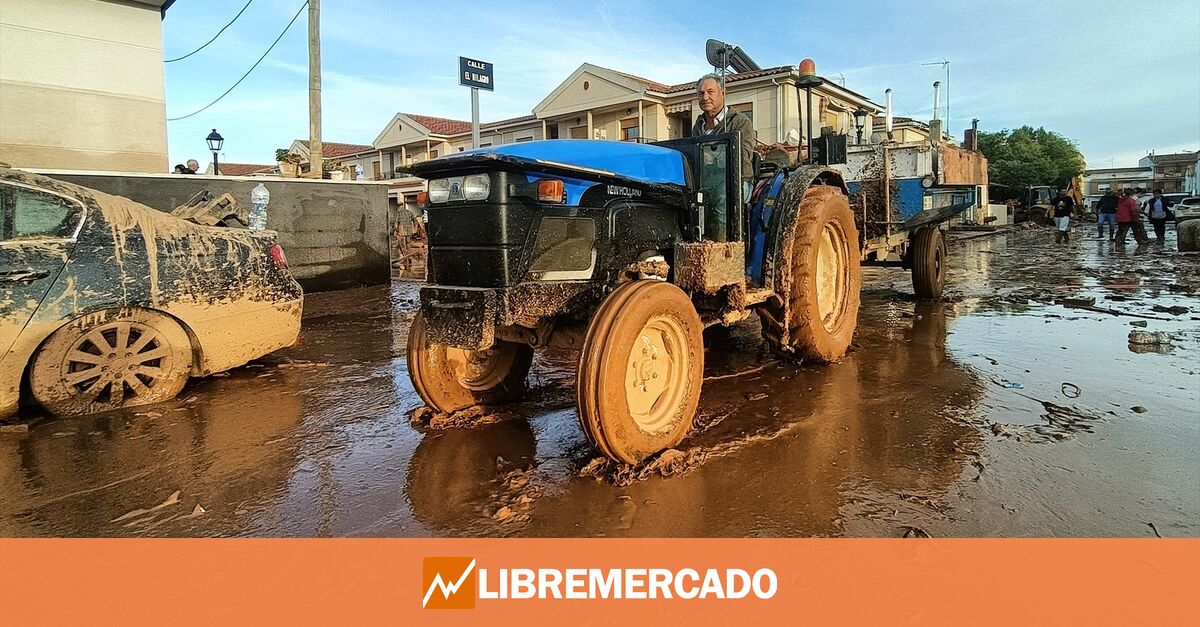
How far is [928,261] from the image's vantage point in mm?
8680

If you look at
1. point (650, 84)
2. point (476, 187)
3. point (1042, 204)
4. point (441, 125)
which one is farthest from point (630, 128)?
point (476, 187)

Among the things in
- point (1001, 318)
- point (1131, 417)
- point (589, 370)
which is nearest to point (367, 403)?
point (589, 370)

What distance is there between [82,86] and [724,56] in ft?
44.9

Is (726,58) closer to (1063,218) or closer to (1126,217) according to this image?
(1126,217)

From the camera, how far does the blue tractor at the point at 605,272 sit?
324cm

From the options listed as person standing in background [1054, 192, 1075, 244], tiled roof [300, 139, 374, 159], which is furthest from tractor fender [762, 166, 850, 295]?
tiled roof [300, 139, 374, 159]

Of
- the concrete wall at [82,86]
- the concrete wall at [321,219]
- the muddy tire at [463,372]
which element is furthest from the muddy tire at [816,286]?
the concrete wall at [82,86]

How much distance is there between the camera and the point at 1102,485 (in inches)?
124

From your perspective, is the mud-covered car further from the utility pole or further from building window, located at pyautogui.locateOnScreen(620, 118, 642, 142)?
building window, located at pyautogui.locateOnScreen(620, 118, 642, 142)
